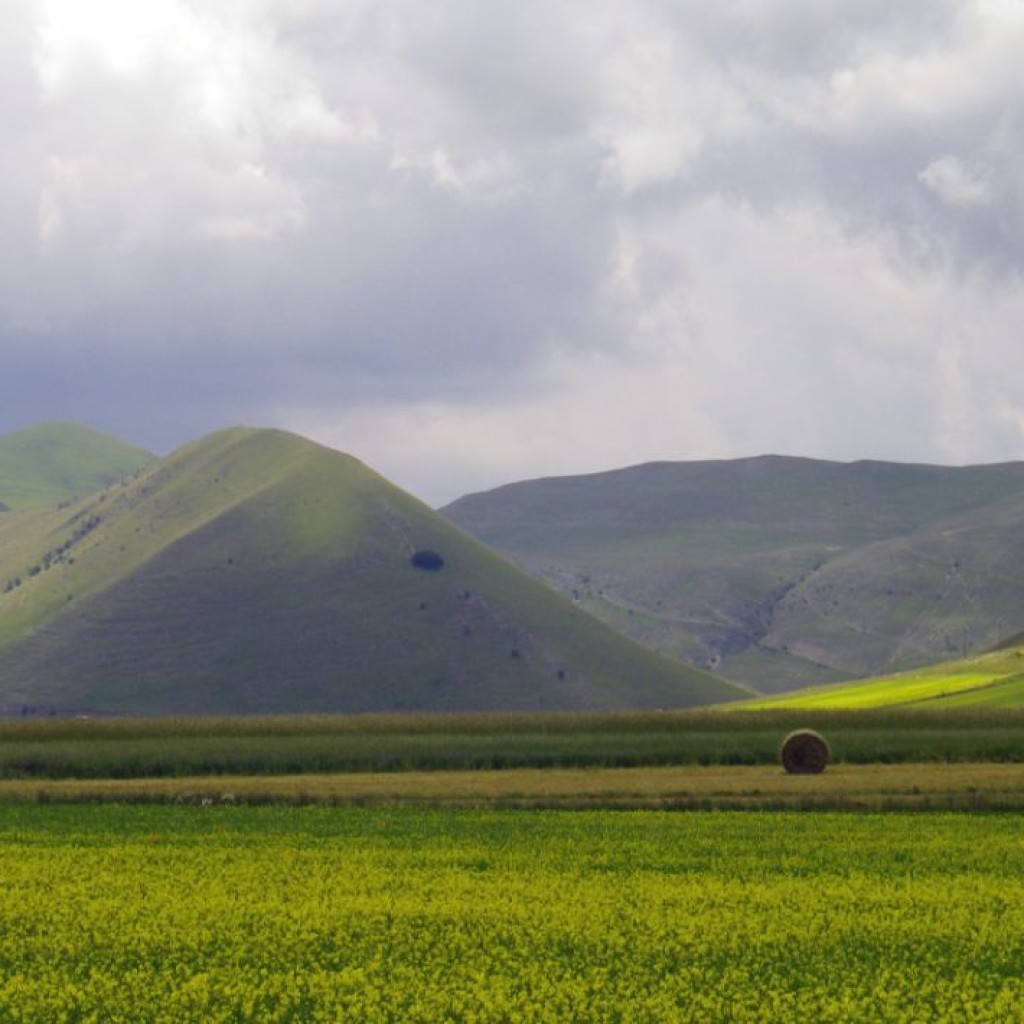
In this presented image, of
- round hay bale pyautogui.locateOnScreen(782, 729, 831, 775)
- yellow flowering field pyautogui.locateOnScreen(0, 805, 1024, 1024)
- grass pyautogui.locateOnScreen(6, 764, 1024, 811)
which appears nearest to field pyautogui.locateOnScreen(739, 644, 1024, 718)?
round hay bale pyautogui.locateOnScreen(782, 729, 831, 775)

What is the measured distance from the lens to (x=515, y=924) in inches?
1138

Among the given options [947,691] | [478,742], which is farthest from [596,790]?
[947,691]

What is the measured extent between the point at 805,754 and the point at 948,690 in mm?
74651

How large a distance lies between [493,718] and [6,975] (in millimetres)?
74299

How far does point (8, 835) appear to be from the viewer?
43.7 m

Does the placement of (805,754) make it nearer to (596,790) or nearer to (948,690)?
(596,790)

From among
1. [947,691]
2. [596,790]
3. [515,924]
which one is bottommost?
[947,691]

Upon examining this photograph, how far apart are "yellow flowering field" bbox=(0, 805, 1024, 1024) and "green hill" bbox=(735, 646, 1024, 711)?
Answer: 227ft

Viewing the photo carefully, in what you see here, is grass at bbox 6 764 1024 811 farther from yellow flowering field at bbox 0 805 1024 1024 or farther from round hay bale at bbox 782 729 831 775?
yellow flowering field at bbox 0 805 1024 1024

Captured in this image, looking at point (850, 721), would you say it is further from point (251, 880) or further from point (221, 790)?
point (251, 880)

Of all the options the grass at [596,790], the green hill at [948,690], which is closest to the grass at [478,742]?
the grass at [596,790]

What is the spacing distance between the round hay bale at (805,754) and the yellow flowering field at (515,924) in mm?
22010

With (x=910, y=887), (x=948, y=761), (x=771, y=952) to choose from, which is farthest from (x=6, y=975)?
(x=948, y=761)

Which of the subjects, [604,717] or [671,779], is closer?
[671,779]
